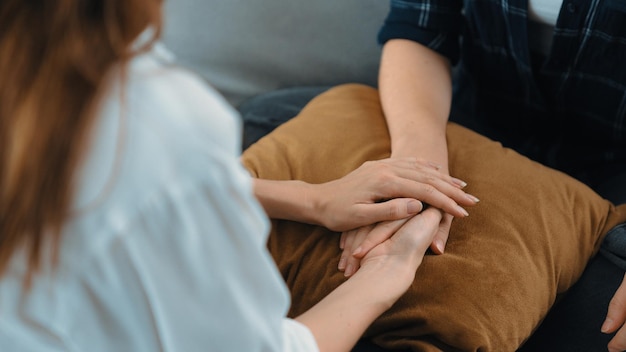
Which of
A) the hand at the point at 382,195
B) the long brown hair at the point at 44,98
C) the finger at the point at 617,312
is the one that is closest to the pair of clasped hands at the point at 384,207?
the hand at the point at 382,195

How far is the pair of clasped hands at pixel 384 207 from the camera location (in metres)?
0.86

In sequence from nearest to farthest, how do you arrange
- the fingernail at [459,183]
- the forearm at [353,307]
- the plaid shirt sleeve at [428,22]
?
the forearm at [353,307] → the fingernail at [459,183] → the plaid shirt sleeve at [428,22]

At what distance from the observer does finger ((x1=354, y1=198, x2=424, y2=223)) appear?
2.84 ft

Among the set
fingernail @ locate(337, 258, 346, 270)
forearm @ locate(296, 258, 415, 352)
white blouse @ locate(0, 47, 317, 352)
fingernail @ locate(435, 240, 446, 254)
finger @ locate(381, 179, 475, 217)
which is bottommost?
fingernail @ locate(337, 258, 346, 270)

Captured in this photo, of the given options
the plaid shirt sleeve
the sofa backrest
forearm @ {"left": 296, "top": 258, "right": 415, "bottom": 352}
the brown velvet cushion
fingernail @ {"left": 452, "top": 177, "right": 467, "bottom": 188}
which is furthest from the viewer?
the sofa backrest

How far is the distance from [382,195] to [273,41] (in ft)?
1.78

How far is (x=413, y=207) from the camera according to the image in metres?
0.87

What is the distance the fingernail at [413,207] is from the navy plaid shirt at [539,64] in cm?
37

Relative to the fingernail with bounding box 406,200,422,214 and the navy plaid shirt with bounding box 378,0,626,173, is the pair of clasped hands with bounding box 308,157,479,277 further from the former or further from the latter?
the navy plaid shirt with bounding box 378,0,626,173

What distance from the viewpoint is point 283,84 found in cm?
137

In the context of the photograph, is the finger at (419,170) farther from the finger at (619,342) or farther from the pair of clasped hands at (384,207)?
the finger at (619,342)

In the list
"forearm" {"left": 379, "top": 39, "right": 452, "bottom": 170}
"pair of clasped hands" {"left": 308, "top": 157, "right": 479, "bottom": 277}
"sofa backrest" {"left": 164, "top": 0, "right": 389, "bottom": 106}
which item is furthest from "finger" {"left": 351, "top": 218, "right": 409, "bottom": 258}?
"sofa backrest" {"left": 164, "top": 0, "right": 389, "bottom": 106}

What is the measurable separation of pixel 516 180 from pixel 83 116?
639mm

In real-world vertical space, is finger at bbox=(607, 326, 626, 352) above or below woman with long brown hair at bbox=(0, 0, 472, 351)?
below
